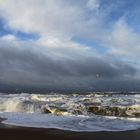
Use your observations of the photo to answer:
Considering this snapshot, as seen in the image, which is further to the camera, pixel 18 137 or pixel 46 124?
pixel 46 124

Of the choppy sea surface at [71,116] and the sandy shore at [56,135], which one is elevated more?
the choppy sea surface at [71,116]

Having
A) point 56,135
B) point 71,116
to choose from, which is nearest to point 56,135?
point 56,135

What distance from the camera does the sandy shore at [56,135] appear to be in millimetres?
14727

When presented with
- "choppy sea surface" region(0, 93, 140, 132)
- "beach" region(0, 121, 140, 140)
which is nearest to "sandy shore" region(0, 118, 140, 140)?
"beach" region(0, 121, 140, 140)

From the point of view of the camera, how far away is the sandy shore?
1473 cm

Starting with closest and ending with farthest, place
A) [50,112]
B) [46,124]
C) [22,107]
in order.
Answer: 1. [46,124]
2. [50,112]
3. [22,107]

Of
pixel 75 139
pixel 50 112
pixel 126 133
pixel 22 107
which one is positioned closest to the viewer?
pixel 75 139

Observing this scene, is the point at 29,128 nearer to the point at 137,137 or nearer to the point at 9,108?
the point at 137,137

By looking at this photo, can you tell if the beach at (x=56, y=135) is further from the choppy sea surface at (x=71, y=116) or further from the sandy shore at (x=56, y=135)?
the choppy sea surface at (x=71, y=116)

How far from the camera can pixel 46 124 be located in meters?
18.9

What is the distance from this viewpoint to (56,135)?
15.4 m

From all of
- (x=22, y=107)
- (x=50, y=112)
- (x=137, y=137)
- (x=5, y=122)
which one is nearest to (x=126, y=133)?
(x=137, y=137)

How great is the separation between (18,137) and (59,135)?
1916mm

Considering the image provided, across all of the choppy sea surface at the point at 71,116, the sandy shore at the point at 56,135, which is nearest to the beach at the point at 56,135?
the sandy shore at the point at 56,135
